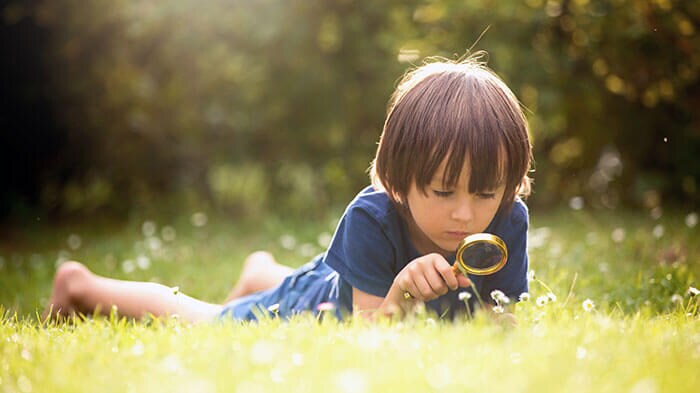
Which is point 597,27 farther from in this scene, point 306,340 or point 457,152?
point 306,340

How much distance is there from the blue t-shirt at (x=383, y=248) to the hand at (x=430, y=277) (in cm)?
37

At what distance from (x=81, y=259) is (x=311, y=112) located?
9.08 feet

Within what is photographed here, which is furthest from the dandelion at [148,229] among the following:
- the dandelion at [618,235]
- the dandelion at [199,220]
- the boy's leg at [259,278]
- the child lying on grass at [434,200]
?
the dandelion at [618,235]

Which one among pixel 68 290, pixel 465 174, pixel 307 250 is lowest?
pixel 307 250

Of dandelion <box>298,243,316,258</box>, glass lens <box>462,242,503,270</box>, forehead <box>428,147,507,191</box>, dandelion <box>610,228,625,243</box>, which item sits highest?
forehead <box>428,147,507,191</box>

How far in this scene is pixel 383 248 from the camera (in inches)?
127

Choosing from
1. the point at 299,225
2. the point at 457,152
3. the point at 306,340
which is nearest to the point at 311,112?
the point at 299,225

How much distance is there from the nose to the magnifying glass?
69mm

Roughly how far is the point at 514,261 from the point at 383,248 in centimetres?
54

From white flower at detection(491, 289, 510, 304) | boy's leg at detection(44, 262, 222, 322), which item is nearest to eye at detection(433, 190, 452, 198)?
white flower at detection(491, 289, 510, 304)

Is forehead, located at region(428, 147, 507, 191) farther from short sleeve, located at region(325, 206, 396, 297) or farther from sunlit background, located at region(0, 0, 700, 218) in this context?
sunlit background, located at region(0, 0, 700, 218)

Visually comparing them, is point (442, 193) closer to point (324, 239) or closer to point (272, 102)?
point (324, 239)

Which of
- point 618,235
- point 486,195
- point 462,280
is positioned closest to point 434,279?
point 462,280

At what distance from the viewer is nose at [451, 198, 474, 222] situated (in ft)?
9.26
